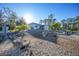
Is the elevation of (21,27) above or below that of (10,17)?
below

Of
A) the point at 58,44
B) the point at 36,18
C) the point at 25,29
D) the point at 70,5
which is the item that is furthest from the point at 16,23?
the point at 70,5

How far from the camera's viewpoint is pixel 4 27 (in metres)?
1.67

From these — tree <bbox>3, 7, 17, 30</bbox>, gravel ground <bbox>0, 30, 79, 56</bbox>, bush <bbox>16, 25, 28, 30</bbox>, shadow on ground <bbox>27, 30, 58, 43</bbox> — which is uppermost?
Result: tree <bbox>3, 7, 17, 30</bbox>

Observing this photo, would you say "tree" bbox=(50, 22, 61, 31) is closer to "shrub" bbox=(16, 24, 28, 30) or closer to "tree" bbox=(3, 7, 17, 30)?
"shrub" bbox=(16, 24, 28, 30)

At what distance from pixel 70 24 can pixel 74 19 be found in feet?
0.24

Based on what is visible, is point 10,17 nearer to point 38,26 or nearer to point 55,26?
point 38,26

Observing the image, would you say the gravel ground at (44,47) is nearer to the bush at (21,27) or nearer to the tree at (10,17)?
the bush at (21,27)

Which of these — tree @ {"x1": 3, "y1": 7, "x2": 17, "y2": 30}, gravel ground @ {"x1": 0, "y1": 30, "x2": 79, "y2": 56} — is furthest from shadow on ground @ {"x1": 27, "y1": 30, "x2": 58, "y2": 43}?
tree @ {"x1": 3, "y1": 7, "x2": 17, "y2": 30}

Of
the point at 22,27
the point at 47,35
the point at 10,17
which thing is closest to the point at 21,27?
the point at 22,27

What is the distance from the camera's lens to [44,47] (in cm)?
167

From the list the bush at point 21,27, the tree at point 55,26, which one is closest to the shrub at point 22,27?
the bush at point 21,27

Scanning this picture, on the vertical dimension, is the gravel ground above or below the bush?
below

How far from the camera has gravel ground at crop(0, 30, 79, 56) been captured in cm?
165

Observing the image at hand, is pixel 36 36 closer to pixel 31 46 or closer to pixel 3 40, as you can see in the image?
pixel 31 46
